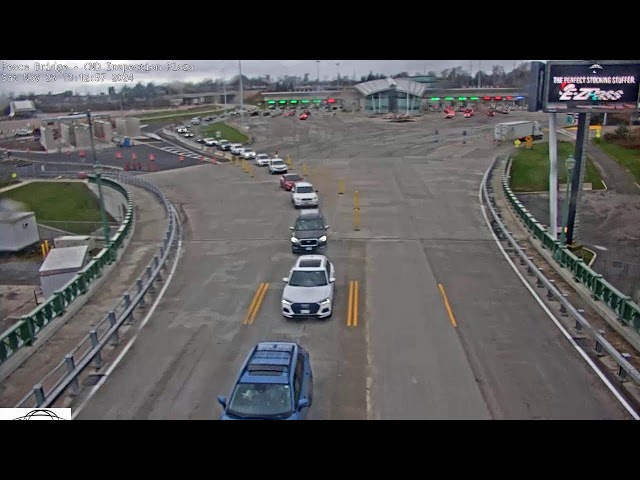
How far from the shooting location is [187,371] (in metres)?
13.7

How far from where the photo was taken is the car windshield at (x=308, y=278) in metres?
17.7

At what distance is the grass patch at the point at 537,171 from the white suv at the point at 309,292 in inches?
990

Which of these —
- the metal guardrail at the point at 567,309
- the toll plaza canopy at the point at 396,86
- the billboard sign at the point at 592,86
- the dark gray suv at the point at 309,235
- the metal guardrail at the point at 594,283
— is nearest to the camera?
the metal guardrail at the point at 567,309

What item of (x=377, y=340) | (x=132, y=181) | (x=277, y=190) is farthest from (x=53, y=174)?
(x=377, y=340)

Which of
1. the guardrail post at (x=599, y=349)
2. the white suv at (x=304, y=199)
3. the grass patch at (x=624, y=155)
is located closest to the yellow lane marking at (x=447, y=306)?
the guardrail post at (x=599, y=349)

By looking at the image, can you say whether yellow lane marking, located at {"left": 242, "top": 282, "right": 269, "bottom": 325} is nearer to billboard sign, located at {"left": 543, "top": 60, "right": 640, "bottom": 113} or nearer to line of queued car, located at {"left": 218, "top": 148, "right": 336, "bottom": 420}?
line of queued car, located at {"left": 218, "top": 148, "right": 336, "bottom": 420}

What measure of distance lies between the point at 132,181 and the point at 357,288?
2888 centimetres

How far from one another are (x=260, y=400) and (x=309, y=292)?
676 centimetres

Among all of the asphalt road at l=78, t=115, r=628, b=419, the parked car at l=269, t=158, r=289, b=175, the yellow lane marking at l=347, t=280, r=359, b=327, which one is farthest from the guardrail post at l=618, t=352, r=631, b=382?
the parked car at l=269, t=158, r=289, b=175

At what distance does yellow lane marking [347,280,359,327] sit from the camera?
1655cm

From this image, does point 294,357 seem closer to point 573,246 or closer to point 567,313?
point 567,313

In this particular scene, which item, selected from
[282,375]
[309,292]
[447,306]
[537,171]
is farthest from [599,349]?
[537,171]

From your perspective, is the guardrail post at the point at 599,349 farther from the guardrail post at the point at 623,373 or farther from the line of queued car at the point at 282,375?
the line of queued car at the point at 282,375

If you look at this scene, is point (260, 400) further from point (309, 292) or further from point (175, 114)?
point (175, 114)
